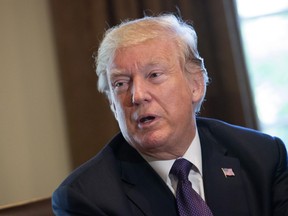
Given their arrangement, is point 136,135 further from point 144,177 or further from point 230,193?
point 230,193

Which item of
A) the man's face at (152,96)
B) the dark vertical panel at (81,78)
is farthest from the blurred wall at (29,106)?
the man's face at (152,96)

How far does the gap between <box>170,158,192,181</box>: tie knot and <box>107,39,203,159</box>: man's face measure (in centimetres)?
4

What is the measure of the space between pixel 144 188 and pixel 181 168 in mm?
140

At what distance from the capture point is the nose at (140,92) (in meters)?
1.16

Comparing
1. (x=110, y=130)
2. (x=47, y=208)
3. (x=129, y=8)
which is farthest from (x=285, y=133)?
(x=47, y=208)

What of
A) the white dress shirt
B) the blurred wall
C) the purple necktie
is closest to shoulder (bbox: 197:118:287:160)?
the white dress shirt

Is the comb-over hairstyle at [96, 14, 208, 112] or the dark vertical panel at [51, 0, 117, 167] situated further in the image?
the dark vertical panel at [51, 0, 117, 167]

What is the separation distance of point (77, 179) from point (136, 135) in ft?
0.77

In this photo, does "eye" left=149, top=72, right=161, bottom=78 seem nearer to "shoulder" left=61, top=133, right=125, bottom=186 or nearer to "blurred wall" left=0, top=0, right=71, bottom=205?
"shoulder" left=61, top=133, right=125, bottom=186

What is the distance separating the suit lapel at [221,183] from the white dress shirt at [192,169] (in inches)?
0.8

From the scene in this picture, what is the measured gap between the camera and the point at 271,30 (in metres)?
2.32

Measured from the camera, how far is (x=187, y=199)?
1.17 m

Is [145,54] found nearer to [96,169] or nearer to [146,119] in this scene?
[146,119]

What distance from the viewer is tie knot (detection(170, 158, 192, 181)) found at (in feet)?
3.98
